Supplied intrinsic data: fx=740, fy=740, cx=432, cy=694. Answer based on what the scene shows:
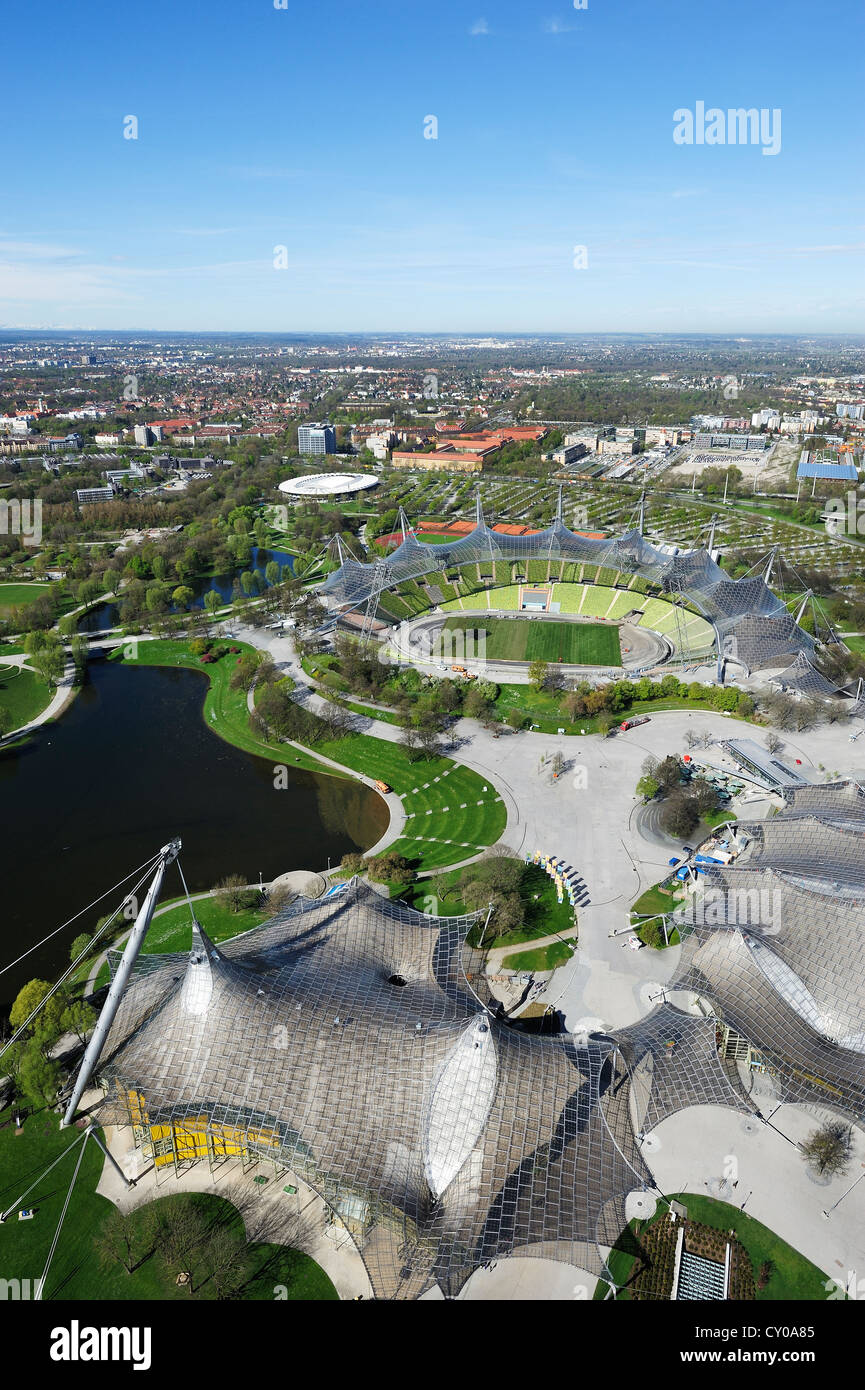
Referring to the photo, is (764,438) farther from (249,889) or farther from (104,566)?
(249,889)

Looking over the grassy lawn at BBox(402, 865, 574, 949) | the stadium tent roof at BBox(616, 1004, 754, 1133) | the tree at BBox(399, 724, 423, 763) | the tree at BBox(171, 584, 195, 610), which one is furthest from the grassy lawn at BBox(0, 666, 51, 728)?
the stadium tent roof at BBox(616, 1004, 754, 1133)

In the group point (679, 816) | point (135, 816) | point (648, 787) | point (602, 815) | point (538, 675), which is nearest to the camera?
point (679, 816)

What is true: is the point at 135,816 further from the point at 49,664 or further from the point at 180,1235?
the point at 180,1235

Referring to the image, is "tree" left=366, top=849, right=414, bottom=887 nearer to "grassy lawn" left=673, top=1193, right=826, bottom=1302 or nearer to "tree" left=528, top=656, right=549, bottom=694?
"grassy lawn" left=673, top=1193, right=826, bottom=1302

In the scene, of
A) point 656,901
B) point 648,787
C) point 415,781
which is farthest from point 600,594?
point 656,901

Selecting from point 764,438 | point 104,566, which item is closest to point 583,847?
point 104,566
